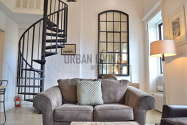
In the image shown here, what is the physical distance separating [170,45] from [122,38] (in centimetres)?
297

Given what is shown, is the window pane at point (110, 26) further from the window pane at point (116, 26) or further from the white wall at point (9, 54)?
the white wall at point (9, 54)

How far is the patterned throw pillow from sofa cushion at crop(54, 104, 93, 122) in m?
0.38

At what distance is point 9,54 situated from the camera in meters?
5.48

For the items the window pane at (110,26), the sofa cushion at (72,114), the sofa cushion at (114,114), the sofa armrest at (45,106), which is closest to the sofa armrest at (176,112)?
the sofa cushion at (114,114)

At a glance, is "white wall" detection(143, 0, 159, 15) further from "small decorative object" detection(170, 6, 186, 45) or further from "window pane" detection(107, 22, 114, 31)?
"small decorative object" detection(170, 6, 186, 45)

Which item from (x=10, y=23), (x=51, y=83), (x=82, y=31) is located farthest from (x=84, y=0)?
(x=51, y=83)

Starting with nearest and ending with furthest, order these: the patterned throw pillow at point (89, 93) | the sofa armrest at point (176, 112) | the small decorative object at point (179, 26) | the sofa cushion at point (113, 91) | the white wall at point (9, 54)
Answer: the sofa armrest at point (176, 112), the patterned throw pillow at point (89, 93), the sofa cushion at point (113, 91), the small decorative object at point (179, 26), the white wall at point (9, 54)

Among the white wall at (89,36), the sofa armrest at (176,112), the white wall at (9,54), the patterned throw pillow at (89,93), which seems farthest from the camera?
the white wall at (89,36)

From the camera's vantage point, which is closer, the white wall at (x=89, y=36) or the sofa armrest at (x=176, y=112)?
the sofa armrest at (x=176, y=112)

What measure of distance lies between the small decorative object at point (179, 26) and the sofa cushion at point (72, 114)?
225 centimetres

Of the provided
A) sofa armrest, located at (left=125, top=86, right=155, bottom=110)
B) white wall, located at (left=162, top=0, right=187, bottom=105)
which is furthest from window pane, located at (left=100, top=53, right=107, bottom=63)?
sofa armrest, located at (left=125, top=86, right=155, bottom=110)

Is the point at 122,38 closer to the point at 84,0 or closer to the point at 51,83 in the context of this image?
the point at 84,0

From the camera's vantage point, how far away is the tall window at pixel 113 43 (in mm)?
Result: 6055

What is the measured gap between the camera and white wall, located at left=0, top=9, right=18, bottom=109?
16.8 ft
